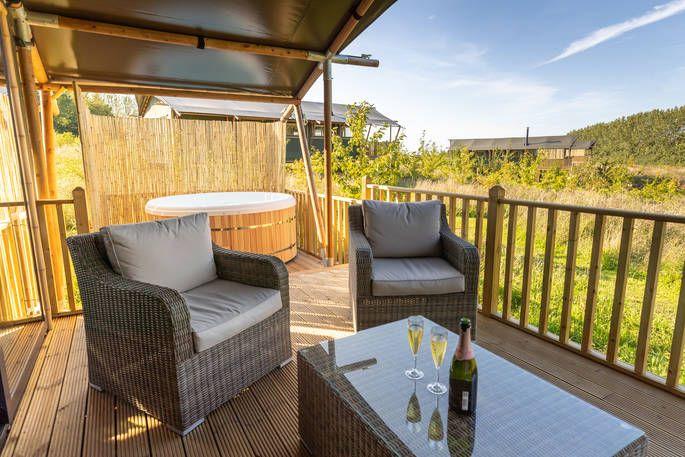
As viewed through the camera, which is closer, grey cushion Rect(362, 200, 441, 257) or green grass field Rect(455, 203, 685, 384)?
grey cushion Rect(362, 200, 441, 257)

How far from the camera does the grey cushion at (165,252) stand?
2.00 metres

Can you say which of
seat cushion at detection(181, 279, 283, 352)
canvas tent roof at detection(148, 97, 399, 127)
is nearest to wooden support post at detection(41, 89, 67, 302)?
seat cushion at detection(181, 279, 283, 352)

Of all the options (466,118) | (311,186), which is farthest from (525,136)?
(311,186)

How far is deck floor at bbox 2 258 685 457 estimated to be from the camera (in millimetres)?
1724

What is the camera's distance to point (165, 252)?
2.15m

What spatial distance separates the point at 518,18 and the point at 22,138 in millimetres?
13335

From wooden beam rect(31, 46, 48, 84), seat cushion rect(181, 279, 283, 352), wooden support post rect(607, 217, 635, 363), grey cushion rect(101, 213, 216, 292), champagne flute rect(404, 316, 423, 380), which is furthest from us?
wooden beam rect(31, 46, 48, 84)

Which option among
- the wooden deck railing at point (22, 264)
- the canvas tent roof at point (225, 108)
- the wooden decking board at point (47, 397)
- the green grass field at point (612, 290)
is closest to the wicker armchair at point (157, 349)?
the wooden decking board at point (47, 397)

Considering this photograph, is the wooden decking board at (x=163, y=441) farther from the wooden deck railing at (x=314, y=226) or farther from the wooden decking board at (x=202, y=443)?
the wooden deck railing at (x=314, y=226)

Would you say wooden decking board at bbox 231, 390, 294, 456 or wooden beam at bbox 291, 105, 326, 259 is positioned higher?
wooden beam at bbox 291, 105, 326, 259

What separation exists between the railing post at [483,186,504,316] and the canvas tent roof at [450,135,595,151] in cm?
723

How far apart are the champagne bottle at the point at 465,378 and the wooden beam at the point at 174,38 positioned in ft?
11.5

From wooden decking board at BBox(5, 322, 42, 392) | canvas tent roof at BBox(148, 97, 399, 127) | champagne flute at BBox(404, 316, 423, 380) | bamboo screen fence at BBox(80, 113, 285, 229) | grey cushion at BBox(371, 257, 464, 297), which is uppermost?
canvas tent roof at BBox(148, 97, 399, 127)

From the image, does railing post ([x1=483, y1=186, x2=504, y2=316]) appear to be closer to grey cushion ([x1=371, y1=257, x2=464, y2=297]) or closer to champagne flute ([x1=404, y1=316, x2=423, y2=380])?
grey cushion ([x1=371, y1=257, x2=464, y2=297])
